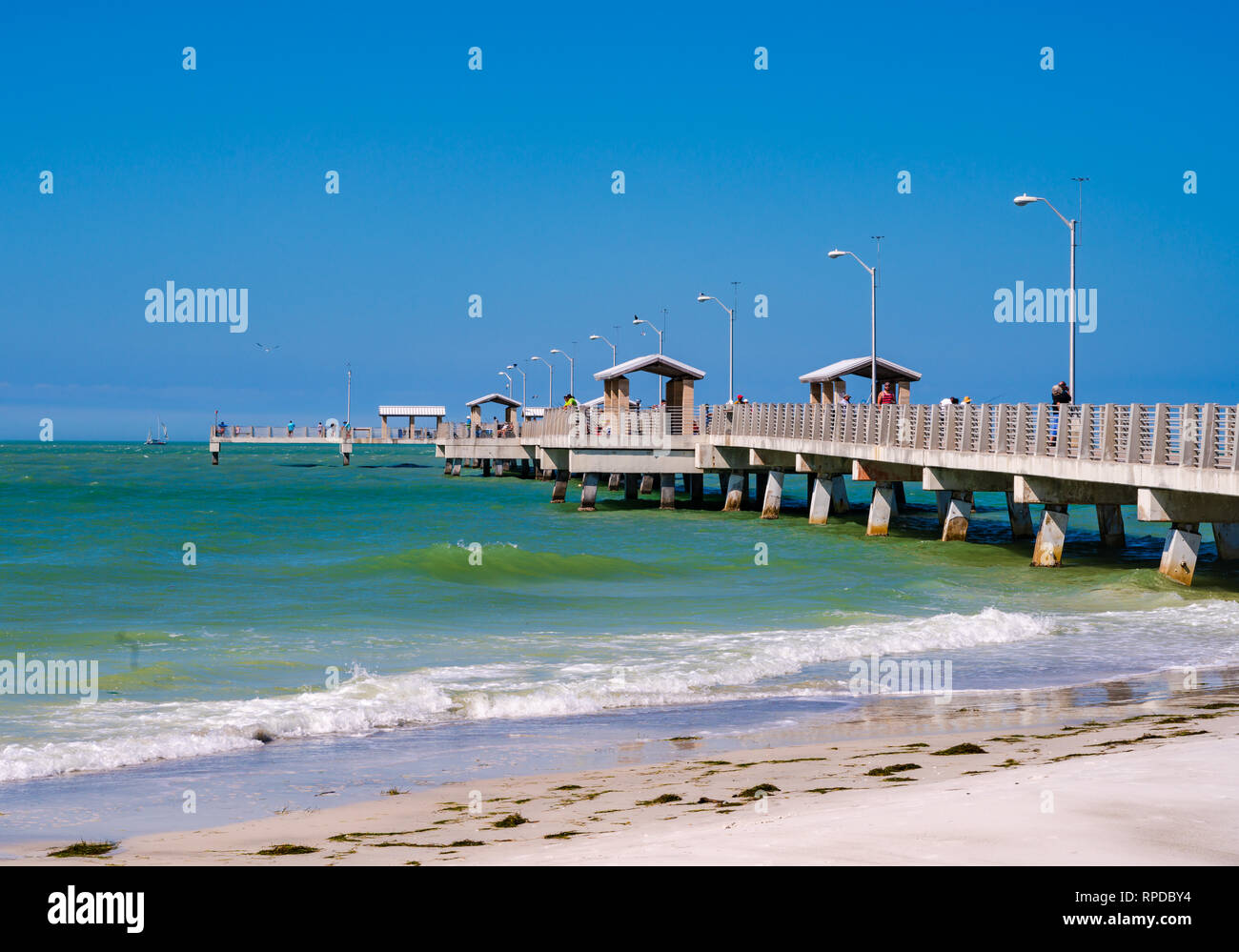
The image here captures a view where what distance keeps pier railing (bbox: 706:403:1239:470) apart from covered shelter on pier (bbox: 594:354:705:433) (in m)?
7.70

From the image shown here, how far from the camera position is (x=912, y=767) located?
30.8 feet

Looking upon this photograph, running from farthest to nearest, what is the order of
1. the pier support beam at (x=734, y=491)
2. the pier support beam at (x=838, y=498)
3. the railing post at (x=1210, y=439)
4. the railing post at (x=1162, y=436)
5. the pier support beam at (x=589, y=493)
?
the pier support beam at (x=589, y=493), the pier support beam at (x=734, y=491), the pier support beam at (x=838, y=498), the railing post at (x=1162, y=436), the railing post at (x=1210, y=439)

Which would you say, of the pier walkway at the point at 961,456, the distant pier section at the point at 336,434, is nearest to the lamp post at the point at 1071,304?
the pier walkway at the point at 961,456

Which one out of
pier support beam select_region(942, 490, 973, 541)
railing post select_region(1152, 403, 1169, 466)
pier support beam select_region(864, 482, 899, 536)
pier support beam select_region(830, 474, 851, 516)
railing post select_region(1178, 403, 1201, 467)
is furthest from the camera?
pier support beam select_region(830, 474, 851, 516)

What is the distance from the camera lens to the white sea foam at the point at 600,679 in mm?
11836

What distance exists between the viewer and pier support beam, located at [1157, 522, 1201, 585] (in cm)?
2391

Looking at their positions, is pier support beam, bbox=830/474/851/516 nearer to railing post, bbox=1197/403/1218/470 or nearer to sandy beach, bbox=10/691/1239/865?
railing post, bbox=1197/403/1218/470

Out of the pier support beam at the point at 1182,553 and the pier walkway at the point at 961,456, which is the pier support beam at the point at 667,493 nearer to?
the pier walkway at the point at 961,456

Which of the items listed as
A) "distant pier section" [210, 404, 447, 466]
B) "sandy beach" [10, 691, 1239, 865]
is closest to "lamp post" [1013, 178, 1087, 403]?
"sandy beach" [10, 691, 1239, 865]

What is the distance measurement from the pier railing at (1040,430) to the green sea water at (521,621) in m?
2.75

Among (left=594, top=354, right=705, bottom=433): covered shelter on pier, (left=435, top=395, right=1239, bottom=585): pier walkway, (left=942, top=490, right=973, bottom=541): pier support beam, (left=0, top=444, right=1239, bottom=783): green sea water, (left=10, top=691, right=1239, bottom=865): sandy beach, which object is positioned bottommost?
(left=0, top=444, right=1239, bottom=783): green sea water

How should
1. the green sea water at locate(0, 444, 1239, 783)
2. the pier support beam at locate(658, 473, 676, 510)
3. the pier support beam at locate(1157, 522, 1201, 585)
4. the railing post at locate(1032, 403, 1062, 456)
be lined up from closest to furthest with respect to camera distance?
the green sea water at locate(0, 444, 1239, 783) → the pier support beam at locate(1157, 522, 1201, 585) → the railing post at locate(1032, 403, 1062, 456) → the pier support beam at locate(658, 473, 676, 510)

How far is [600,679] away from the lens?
15.2 m
